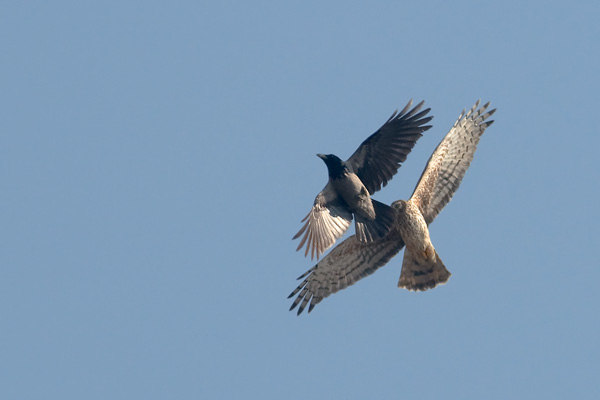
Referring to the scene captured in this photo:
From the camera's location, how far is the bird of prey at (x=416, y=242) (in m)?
11.2

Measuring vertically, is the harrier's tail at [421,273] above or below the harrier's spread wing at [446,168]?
below

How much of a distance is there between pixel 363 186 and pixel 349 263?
1.13 metres

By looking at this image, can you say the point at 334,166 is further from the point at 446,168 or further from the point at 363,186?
the point at 446,168

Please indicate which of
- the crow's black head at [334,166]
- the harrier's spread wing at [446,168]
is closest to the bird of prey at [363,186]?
the crow's black head at [334,166]

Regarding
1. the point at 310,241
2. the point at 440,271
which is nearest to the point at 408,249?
the point at 440,271

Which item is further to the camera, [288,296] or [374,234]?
[288,296]

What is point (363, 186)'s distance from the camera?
11.2 m

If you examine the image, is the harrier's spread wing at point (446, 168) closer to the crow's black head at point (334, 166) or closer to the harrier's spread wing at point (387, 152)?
the harrier's spread wing at point (387, 152)

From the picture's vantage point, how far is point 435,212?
1153 cm

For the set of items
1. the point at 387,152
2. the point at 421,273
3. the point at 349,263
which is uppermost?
the point at 387,152

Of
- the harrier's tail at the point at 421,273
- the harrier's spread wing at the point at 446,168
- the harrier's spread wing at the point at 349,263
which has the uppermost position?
the harrier's spread wing at the point at 446,168

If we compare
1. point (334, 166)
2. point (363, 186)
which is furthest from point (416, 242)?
point (334, 166)

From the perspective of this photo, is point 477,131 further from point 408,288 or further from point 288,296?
point 288,296

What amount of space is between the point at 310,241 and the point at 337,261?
1000 millimetres
